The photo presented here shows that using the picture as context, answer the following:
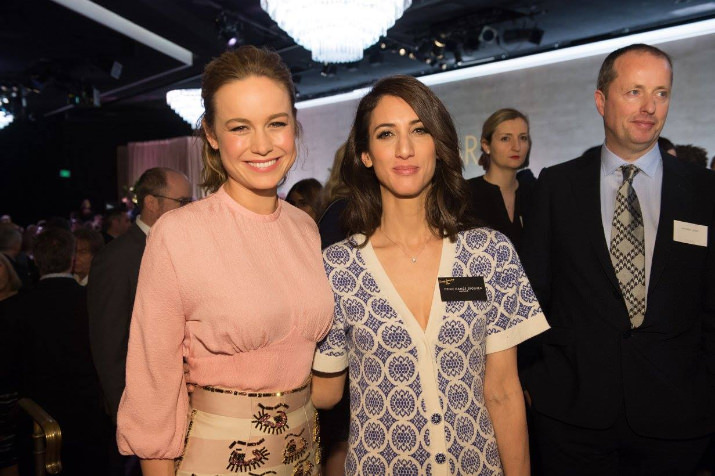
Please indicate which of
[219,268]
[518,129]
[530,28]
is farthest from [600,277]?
[530,28]

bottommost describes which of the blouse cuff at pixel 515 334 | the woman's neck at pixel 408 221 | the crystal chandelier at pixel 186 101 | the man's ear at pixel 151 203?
the blouse cuff at pixel 515 334

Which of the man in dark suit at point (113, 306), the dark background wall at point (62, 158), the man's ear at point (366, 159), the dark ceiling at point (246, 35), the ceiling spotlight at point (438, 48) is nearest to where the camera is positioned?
the man's ear at point (366, 159)

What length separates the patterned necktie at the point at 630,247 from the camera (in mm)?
1985

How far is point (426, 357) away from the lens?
1646 millimetres

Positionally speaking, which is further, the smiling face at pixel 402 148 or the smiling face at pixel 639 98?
the smiling face at pixel 639 98

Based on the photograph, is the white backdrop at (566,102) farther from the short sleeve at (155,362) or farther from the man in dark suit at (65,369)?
the short sleeve at (155,362)

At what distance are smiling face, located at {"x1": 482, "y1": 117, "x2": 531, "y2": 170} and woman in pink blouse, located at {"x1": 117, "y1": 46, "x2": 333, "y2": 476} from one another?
216cm

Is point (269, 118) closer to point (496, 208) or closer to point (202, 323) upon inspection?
point (202, 323)

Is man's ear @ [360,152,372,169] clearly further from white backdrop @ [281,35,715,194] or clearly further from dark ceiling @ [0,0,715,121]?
dark ceiling @ [0,0,715,121]

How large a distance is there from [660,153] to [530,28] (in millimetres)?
5794

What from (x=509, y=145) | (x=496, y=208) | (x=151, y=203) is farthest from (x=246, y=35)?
(x=496, y=208)

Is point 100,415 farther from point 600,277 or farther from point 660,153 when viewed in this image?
point 660,153

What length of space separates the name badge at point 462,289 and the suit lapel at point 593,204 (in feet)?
1.82

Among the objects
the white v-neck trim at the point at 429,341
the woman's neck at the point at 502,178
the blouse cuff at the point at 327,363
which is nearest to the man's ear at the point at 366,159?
the white v-neck trim at the point at 429,341
